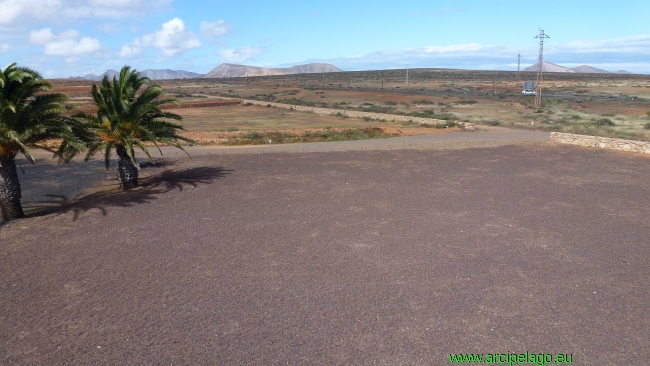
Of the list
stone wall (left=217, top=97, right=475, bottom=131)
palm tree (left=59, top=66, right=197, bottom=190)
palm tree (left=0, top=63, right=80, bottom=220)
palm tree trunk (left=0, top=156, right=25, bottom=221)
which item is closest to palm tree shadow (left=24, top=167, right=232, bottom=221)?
palm tree trunk (left=0, top=156, right=25, bottom=221)

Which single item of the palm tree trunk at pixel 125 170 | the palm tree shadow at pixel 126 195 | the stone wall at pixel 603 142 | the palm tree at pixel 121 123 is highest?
the palm tree at pixel 121 123

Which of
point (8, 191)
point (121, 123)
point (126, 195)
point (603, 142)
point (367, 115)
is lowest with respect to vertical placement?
point (603, 142)

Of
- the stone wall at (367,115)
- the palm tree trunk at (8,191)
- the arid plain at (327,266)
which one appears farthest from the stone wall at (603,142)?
the palm tree trunk at (8,191)

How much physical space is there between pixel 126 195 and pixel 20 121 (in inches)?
149

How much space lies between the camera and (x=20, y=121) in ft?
42.1

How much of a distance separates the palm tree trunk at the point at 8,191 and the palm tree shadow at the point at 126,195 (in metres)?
0.58

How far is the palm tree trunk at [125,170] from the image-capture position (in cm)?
1620

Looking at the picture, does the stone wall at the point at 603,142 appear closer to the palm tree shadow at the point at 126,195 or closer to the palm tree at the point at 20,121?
the palm tree shadow at the point at 126,195

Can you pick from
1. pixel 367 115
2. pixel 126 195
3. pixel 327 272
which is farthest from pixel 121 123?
pixel 367 115

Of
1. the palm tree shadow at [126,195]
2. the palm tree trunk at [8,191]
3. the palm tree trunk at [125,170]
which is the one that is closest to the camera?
the palm tree trunk at [8,191]

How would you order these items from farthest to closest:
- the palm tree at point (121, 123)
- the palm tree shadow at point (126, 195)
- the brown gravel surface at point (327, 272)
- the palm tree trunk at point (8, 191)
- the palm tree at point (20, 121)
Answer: the palm tree at point (121, 123) < the palm tree shadow at point (126, 195) < the palm tree trunk at point (8, 191) < the palm tree at point (20, 121) < the brown gravel surface at point (327, 272)

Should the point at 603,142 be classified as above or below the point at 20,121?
below

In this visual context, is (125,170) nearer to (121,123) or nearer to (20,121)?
(121,123)

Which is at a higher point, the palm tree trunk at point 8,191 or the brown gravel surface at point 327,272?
the palm tree trunk at point 8,191
